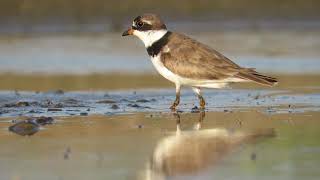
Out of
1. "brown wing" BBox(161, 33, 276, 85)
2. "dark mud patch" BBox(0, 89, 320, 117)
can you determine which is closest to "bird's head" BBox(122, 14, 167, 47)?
"brown wing" BBox(161, 33, 276, 85)

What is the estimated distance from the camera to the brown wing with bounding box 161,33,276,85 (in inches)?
464

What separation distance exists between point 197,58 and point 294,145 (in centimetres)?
337

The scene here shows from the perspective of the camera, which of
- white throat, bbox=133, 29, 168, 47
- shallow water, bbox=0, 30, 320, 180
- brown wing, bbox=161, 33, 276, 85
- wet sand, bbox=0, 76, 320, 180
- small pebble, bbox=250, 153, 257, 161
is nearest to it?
wet sand, bbox=0, 76, 320, 180

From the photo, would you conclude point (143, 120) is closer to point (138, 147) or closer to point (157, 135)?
point (157, 135)

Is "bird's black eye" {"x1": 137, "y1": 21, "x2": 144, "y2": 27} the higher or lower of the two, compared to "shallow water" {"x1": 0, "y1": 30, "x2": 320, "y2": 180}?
higher

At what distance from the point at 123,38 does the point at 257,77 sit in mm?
9818

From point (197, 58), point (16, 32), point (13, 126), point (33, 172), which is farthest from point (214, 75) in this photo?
point (16, 32)

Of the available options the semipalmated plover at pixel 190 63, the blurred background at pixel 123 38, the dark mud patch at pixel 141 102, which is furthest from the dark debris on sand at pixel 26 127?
the blurred background at pixel 123 38

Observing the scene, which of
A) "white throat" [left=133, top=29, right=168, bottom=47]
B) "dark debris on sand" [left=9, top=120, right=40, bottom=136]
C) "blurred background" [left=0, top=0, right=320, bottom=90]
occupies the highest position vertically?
"blurred background" [left=0, top=0, right=320, bottom=90]

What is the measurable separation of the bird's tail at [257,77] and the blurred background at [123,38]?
10.1ft

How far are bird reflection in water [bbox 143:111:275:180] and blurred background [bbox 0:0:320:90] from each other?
509 centimetres

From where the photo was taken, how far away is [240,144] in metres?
8.87

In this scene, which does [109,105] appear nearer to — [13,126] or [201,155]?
[13,126]

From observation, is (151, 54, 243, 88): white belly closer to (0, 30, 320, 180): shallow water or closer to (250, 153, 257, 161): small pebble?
(0, 30, 320, 180): shallow water
